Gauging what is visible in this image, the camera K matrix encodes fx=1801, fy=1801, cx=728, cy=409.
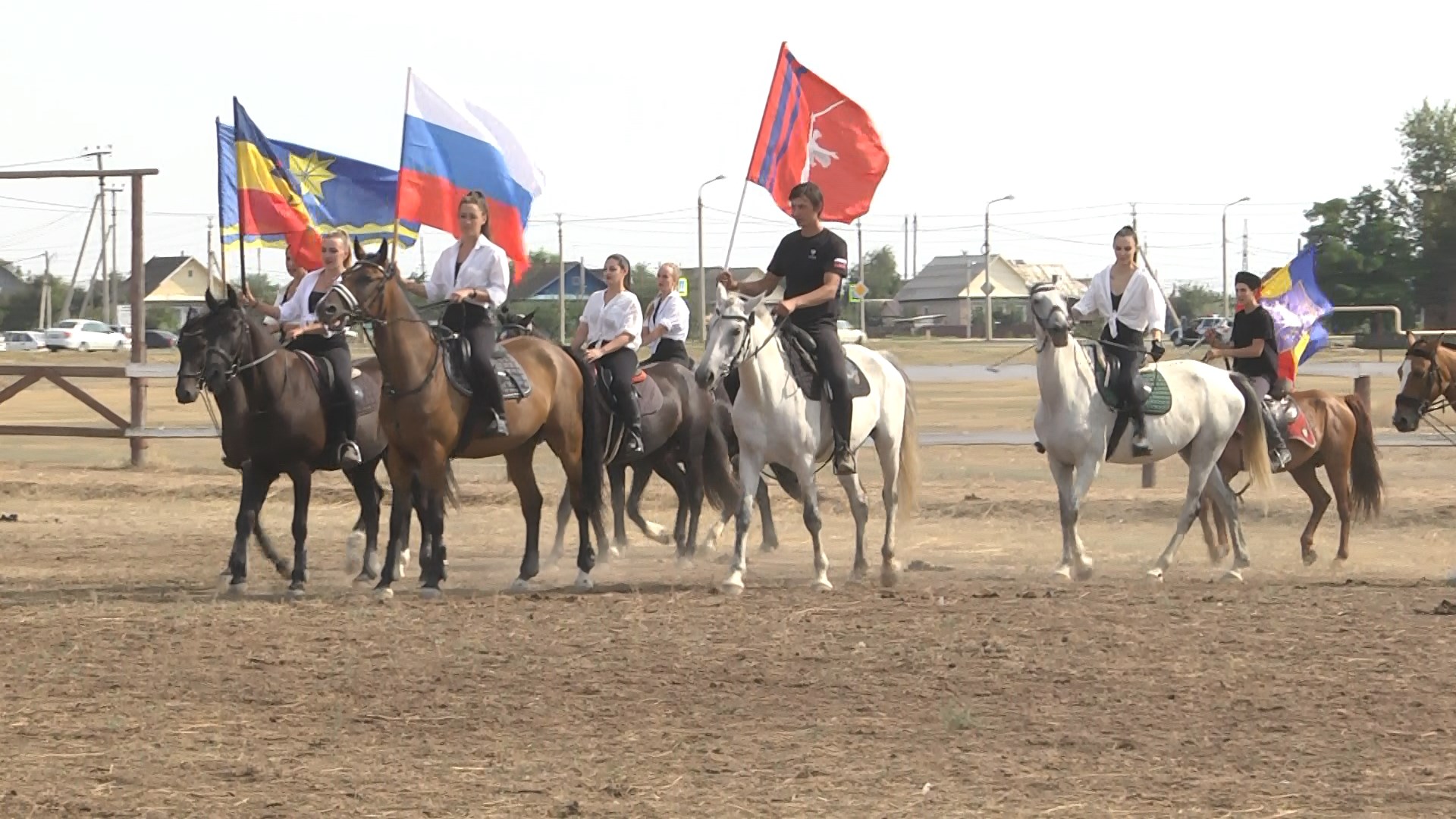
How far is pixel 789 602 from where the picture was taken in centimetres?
1127

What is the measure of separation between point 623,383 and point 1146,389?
388 centimetres

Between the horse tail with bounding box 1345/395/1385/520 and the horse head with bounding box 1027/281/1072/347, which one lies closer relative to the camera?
the horse head with bounding box 1027/281/1072/347

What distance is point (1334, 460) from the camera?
15.0 m

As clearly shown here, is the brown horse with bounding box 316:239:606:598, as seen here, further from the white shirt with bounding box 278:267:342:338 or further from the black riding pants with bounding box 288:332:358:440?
the white shirt with bounding box 278:267:342:338

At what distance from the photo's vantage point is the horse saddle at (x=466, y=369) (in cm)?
1195


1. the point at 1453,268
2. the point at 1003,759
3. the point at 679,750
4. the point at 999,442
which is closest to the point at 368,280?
the point at 679,750

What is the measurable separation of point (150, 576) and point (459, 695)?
583cm

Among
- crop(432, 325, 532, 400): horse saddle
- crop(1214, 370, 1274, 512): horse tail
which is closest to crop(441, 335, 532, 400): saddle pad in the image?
crop(432, 325, 532, 400): horse saddle

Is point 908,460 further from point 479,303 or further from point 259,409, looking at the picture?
point 259,409

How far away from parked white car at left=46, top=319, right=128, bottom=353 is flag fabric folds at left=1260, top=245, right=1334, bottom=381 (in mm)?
67241

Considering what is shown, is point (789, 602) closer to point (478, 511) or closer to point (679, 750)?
point (679, 750)

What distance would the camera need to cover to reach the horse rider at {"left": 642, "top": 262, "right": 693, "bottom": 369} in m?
15.0

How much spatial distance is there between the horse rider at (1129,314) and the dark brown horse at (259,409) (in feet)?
16.8

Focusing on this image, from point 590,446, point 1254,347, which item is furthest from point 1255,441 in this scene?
point 590,446
